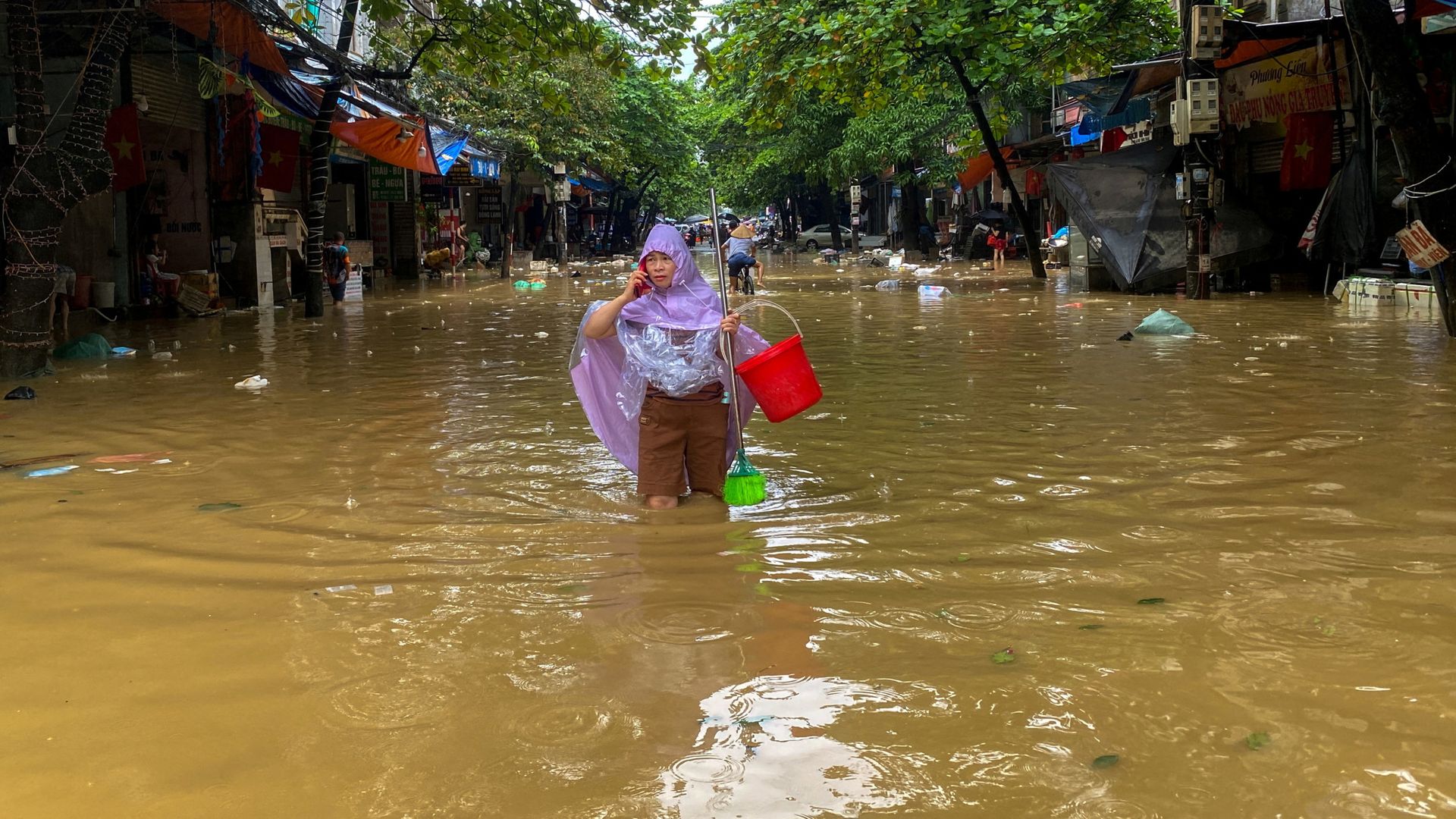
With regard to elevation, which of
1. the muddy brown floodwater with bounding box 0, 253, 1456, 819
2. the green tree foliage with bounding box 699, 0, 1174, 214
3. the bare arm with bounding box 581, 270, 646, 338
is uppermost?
the green tree foliage with bounding box 699, 0, 1174, 214

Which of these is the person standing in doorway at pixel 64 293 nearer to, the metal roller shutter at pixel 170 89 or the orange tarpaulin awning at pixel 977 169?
the metal roller shutter at pixel 170 89

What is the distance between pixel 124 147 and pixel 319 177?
318 cm

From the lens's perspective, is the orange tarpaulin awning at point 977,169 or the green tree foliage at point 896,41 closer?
the green tree foliage at point 896,41

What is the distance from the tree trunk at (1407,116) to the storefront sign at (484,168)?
18679 millimetres

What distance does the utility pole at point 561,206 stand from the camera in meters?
36.1

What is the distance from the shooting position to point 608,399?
588 cm

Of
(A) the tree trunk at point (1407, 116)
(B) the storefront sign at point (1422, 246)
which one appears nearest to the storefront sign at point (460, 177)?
(A) the tree trunk at point (1407, 116)

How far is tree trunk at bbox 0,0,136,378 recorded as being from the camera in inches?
376

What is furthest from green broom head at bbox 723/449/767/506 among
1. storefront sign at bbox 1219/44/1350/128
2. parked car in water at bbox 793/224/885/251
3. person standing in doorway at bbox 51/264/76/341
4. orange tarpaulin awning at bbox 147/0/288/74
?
parked car in water at bbox 793/224/885/251

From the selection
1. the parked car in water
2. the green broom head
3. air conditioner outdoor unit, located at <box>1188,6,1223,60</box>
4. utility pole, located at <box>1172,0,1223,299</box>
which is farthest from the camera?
the parked car in water

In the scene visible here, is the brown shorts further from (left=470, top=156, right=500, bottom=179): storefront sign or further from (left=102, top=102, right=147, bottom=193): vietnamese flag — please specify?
(left=470, top=156, right=500, bottom=179): storefront sign

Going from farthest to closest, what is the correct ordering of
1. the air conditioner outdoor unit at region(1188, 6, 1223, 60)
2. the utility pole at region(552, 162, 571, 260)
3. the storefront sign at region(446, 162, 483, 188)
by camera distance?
the utility pole at region(552, 162, 571, 260), the storefront sign at region(446, 162, 483, 188), the air conditioner outdoor unit at region(1188, 6, 1223, 60)

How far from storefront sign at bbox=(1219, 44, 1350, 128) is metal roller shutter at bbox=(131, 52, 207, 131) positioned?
13800mm

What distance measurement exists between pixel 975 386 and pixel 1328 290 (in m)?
10.7
